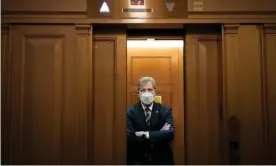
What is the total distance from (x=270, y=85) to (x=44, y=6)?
2.41 metres

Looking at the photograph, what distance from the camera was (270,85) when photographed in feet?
12.5

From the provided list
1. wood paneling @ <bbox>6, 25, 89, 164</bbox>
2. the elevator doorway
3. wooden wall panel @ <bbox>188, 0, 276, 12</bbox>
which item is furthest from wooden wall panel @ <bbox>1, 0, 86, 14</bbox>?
wooden wall panel @ <bbox>188, 0, 276, 12</bbox>

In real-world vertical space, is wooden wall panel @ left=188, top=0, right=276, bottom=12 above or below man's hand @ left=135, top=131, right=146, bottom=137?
above

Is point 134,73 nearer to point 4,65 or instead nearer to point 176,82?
point 176,82

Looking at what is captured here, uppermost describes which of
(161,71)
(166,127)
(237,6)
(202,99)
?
(237,6)

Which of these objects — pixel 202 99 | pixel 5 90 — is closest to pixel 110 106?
pixel 202 99

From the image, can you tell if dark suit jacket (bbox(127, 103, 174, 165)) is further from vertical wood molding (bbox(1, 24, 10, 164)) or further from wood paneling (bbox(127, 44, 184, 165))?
vertical wood molding (bbox(1, 24, 10, 164))

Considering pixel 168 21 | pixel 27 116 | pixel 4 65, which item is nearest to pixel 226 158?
pixel 168 21

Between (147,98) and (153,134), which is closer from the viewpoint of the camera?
(153,134)

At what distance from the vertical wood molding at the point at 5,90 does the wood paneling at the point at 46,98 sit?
0.04 meters

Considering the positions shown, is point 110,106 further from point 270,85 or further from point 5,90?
point 270,85

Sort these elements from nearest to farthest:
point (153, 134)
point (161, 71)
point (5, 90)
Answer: point (153, 134), point (5, 90), point (161, 71)

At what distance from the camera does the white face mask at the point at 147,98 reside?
3836 mm

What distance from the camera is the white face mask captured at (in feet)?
12.6
